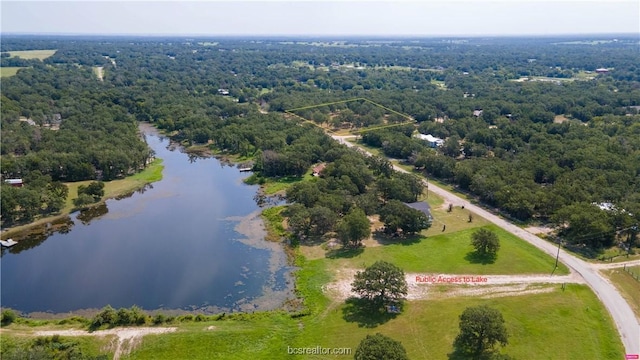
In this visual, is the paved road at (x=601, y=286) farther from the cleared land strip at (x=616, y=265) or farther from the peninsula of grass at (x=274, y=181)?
the peninsula of grass at (x=274, y=181)

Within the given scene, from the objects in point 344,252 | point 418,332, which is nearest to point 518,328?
point 418,332

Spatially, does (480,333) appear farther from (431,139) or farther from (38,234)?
(431,139)

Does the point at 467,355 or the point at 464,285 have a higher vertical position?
the point at 467,355

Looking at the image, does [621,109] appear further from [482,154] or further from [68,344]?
[68,344]

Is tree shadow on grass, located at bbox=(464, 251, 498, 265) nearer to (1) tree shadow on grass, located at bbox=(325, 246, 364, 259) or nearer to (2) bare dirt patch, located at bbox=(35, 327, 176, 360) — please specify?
(1) tree shadow on grass, located at bbox=(325, 246, 364, 259)

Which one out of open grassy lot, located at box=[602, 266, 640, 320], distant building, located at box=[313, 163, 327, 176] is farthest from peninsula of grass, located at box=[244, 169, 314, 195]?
open grassy lot, located at box=[602, 266, 640, 320]

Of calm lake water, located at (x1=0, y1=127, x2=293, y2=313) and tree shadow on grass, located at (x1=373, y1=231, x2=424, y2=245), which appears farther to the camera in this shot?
tree shadow on grass, located at (x1=373, y1=231, x2=424, y2=245)

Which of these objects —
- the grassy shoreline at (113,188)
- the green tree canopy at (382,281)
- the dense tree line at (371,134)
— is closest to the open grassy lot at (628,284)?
the dense tree line at (371,134)

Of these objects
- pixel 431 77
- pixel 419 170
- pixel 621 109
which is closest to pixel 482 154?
pixel 419 170
